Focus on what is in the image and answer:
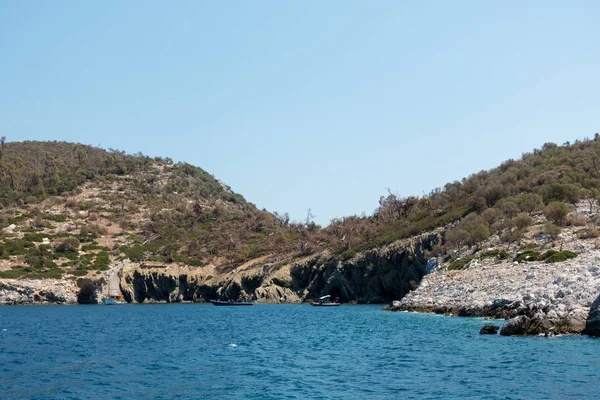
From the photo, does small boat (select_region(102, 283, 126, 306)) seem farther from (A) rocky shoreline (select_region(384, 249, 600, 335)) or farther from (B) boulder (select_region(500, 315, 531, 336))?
(B) boulder (select_region(500, 315, 531, 336))

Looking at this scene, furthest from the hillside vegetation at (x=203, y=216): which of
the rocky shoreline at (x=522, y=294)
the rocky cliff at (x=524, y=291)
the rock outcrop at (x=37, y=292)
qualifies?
the rocky shoreline at (x=522, y=294)

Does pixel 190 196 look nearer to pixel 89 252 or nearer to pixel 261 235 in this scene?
pixel 261 235

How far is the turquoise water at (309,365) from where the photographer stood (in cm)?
2288

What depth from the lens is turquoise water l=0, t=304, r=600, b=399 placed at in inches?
901

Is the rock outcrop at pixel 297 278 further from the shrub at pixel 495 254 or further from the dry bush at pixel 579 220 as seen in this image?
the dry bush at pixel 579 220

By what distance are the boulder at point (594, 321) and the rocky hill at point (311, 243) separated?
4.63 ft

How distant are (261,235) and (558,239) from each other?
96.5 metres

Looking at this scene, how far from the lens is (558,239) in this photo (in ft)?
192

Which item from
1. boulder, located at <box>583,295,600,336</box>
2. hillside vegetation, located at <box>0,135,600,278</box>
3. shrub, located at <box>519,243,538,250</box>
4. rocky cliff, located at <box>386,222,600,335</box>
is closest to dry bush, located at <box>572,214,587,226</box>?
hillside vegetation, located at <box>0,135,600,278</box>

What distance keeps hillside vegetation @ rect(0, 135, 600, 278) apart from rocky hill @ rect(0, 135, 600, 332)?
1.07 feet

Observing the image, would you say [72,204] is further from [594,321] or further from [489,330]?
[594,321]

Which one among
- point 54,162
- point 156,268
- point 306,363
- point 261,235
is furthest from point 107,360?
point 54,162

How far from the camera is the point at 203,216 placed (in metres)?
157

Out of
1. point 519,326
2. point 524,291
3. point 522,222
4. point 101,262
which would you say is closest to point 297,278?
point 101,262
